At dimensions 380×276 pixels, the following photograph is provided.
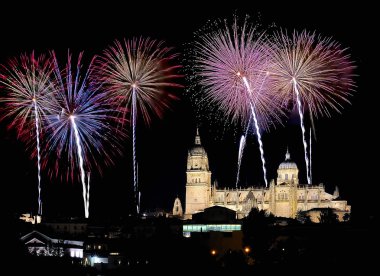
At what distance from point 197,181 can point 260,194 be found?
34.3 feet

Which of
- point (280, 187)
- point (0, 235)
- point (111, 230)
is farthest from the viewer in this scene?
point (280, 187)

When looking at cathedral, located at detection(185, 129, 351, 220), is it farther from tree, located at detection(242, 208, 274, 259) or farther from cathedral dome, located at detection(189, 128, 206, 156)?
tree, located at detection(242, 208, 274, 259)

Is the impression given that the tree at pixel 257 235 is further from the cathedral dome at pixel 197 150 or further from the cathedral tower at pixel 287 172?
the cathedral dome at pixel 197 150

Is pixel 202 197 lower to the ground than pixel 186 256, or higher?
higher

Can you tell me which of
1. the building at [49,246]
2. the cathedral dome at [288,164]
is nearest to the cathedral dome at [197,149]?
the cathedral dome at [288,164]

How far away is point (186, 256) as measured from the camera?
133ft

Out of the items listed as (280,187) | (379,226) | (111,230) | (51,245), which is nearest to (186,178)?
(280,187)

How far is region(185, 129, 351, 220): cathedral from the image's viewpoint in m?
102

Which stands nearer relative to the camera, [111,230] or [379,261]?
[379,261]

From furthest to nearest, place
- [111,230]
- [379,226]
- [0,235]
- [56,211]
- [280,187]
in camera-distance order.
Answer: [280,187], [56,211], [111,230], [379,226], [0,235]

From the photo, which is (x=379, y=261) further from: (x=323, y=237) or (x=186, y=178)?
(x=186, y=178)

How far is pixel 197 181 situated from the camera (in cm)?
10881

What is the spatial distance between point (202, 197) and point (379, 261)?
74712 millimetres

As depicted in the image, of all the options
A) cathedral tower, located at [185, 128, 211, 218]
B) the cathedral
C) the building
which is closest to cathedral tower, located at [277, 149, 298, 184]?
the cathedral
